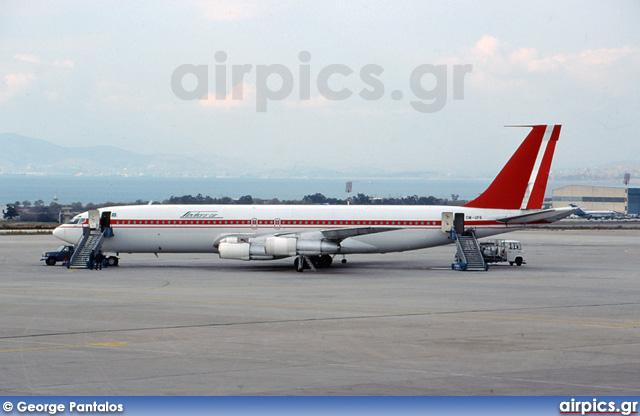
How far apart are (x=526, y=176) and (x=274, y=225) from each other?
18.7m

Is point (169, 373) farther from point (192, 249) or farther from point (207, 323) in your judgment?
point (192, 249)

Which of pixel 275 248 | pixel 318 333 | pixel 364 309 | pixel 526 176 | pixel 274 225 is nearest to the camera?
pixel 318 333

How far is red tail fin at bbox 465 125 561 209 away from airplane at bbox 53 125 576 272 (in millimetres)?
72

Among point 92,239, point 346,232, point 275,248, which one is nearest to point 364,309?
point 275,248

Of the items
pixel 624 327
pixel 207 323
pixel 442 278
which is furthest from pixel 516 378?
pixel 442 278

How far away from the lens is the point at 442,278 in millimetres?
46094

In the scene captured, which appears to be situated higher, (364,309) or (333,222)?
(333,222)

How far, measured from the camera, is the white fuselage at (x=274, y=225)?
177 feet

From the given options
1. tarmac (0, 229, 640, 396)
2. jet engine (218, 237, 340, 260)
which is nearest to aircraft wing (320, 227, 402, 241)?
jet engine (218, 237, 340, 260)

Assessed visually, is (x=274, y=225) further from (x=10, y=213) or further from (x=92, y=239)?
(x=10, y=213)

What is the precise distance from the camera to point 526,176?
182 feet

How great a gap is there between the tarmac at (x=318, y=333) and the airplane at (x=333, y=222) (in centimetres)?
577

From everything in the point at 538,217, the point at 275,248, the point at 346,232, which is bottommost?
the point at 275,248

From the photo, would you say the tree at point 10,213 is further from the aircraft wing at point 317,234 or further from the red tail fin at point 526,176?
the red tail fin at point 526,176
